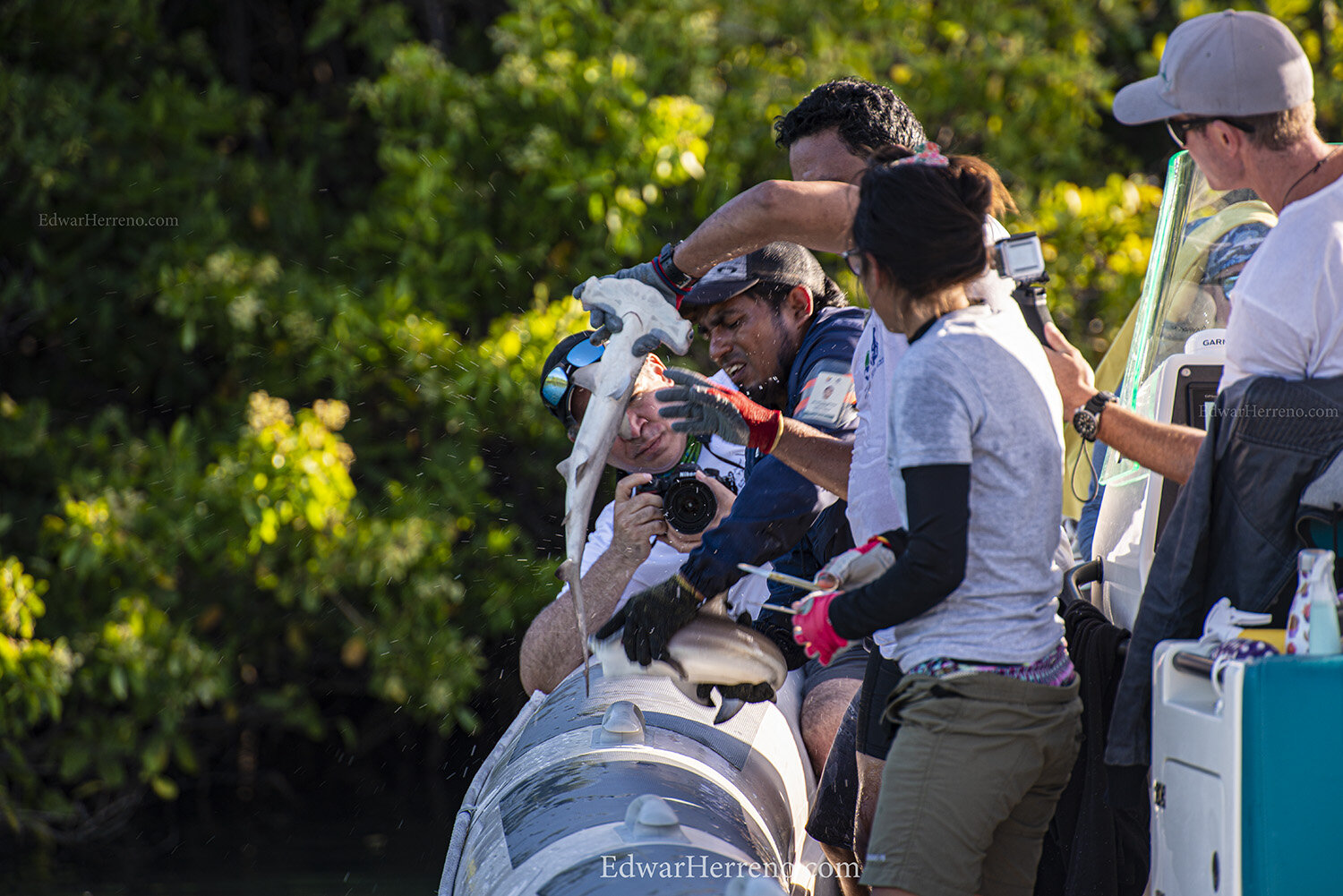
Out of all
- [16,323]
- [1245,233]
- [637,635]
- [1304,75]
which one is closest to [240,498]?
[16,323]

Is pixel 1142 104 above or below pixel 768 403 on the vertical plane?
above

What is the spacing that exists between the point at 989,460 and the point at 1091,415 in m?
0.35

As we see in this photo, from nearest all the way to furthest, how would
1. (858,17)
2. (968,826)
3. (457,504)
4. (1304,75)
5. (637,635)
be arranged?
(968,826)
(1304,75)
(637,635)
(457,504)
(858,17)

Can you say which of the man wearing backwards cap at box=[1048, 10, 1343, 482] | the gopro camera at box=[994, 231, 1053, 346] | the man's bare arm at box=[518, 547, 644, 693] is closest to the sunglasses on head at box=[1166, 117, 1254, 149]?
the man wearing backwards cap at box=[1048, 10, 1343, 482]

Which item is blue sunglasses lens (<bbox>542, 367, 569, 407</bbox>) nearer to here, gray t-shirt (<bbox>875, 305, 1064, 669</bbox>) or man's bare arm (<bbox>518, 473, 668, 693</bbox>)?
man's bare arm (<bbox>518, 473, 668, 693</bbox>)

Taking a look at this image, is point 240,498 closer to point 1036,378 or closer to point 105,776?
point 105,776

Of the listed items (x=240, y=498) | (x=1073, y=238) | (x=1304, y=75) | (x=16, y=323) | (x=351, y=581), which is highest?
(x=1304, y=75)

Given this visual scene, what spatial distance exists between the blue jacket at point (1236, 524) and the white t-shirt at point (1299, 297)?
0.12 feet

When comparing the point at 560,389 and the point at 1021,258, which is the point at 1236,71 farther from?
the point at 560,389

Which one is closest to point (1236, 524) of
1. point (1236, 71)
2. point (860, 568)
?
point (860, 568)

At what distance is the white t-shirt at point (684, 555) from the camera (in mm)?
2943

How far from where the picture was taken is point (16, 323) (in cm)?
605

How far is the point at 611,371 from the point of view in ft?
7.07

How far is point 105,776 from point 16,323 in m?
2.20
